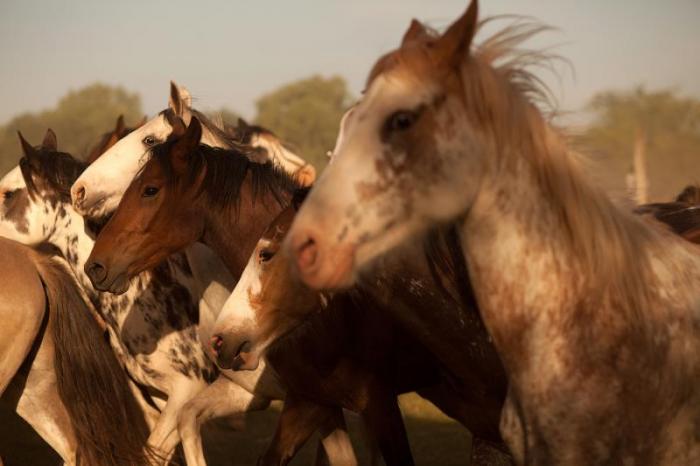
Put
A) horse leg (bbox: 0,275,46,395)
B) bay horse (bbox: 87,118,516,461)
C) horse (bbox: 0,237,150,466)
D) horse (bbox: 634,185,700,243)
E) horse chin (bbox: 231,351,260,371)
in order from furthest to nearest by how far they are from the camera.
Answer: horse (bbox: 0,237,150,466) → horse leg (bbox: 0,275,46,395) → bay horse (bbox: 87,118,516,461) → horse (bbox: 634,185,700,243) → horse chin (bbox: 231,351,260,371)

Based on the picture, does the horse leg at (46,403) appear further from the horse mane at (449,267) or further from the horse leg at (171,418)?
the horse mane at (449,267)

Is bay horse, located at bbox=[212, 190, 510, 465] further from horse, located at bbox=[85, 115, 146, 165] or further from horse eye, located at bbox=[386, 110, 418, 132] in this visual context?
horse, located at bbox=[85, 115, 146, 165]

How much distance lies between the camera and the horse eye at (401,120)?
8.41 ft

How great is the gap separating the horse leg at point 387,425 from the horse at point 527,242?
2.01 meters

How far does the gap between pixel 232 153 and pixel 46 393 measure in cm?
177

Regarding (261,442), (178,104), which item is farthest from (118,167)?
(261,442)

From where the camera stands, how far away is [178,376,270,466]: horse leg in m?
5.62

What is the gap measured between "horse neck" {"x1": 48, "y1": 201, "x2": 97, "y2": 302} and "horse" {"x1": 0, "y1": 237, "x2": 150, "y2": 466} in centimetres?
92

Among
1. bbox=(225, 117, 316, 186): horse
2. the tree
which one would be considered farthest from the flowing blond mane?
the tree

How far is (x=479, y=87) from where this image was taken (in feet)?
8.55

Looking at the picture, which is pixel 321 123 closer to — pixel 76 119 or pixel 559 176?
pixel 76 119

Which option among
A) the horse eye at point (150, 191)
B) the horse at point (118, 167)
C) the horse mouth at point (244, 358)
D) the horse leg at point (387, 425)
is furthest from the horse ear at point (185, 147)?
the horse leg at point (387, 425)

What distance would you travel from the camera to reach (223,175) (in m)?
5.02

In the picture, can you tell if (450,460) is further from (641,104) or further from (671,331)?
(641,104)
